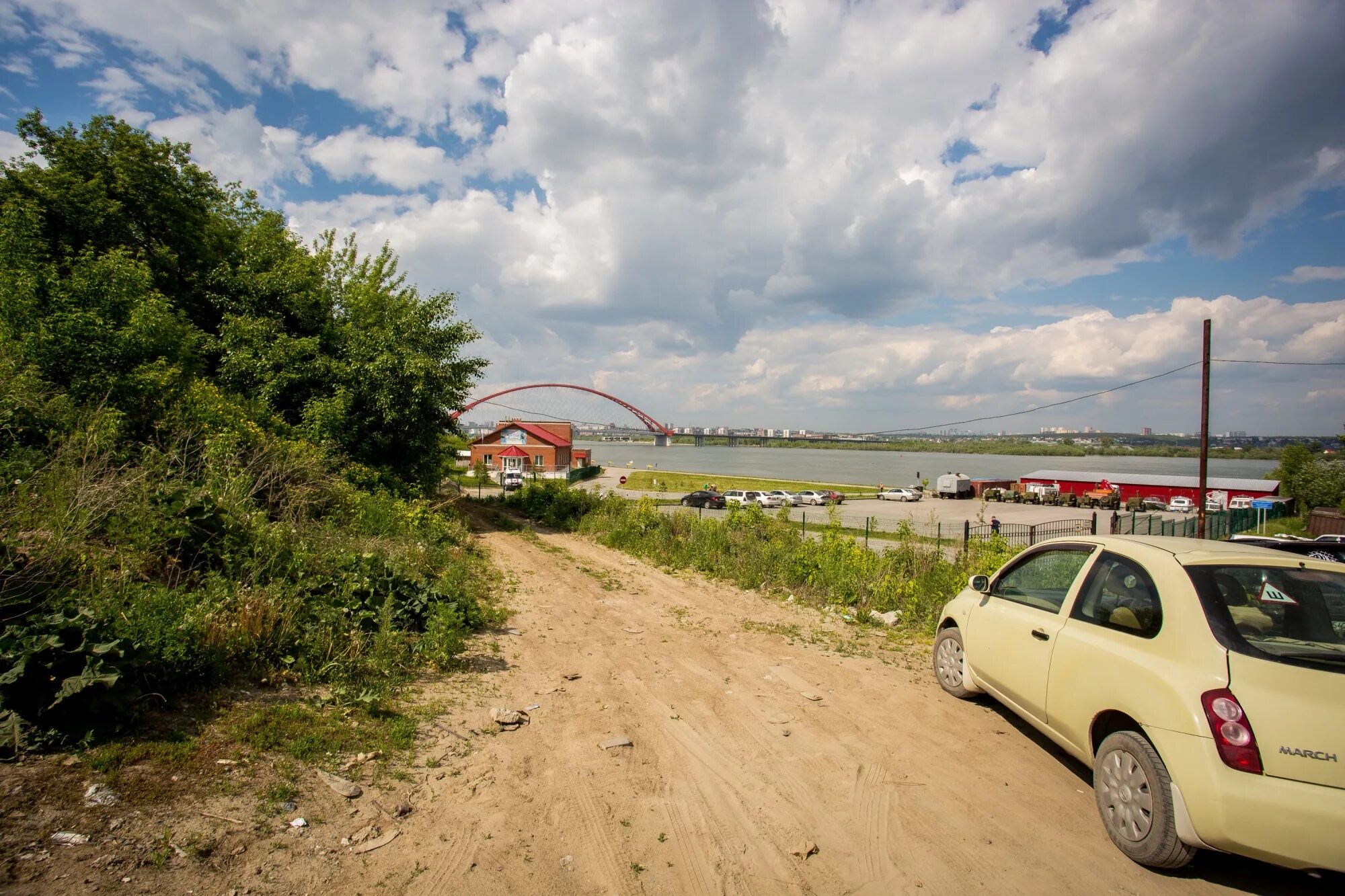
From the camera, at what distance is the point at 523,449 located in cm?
7825

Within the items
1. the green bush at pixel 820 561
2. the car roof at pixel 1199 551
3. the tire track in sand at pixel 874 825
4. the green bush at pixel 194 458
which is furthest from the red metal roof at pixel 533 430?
the car roof at pixel 1199 551

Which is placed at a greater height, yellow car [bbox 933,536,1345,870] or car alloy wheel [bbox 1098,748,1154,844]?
yellow car [bbox 933,536,1345,870]

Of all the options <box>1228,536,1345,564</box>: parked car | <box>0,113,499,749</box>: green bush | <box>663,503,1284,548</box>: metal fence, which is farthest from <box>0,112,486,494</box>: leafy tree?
<box>1228,536,1345,564</box>: parked car

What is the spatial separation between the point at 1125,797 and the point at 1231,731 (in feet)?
2.44

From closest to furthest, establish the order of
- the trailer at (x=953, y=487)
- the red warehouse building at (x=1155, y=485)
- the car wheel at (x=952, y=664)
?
the car wheel at (x=952, y=664) < the red warehouse building at (x=1155, y=485) < the trailer at (x=953, y=487)

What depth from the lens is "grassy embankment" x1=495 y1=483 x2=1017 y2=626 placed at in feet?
30.5

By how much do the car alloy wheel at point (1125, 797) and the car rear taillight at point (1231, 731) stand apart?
0.46m

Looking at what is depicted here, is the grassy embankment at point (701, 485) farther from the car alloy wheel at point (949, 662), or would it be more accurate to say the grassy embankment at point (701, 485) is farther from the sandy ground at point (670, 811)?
the sandy ground at point (670, 811)

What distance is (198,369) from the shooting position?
42.8 feet

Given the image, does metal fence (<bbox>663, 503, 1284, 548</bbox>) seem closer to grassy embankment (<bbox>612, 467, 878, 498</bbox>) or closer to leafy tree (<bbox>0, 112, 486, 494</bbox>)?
leafy tree (<bbox>0, 112, 486, 494</bbox>)

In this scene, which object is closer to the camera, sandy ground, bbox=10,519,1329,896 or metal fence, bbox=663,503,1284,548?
sandy ground, bbox=10,519,1329,896

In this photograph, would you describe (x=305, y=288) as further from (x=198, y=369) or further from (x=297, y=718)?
(x=297, y=718)

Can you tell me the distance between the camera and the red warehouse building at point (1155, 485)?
57.0 meters

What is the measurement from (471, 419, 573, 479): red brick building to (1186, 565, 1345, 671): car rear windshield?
237 feet
